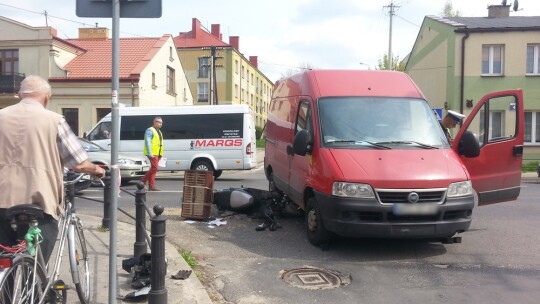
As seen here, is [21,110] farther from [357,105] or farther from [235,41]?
[235,41]

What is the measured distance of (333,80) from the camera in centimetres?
761

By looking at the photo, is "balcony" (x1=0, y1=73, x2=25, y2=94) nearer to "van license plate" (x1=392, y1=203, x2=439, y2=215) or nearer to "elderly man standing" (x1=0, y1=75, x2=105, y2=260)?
"van license plate" (x1=392, y1=203, x2=439, y2=215)

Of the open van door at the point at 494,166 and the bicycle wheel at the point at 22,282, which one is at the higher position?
the open van door at the point at 494,166

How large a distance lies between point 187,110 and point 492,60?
1669 centimetres

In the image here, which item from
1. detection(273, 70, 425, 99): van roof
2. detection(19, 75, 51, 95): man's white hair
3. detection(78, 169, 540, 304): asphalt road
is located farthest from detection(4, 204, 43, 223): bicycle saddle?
detection(273, 70, 425, 99): van roof

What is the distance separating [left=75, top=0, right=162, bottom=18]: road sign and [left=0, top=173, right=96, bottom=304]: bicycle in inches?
55.5

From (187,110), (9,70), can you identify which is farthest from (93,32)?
(187,110)

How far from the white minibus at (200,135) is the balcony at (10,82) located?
15883 millimetres

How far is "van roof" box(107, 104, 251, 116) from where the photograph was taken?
51.9 ft

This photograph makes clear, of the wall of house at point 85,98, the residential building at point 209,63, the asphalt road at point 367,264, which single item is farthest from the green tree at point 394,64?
the asphalt road at point 367,264

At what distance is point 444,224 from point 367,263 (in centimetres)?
104

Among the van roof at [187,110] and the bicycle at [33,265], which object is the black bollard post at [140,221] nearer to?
the bicycle at [33,265]

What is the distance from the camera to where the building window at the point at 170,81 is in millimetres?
34188

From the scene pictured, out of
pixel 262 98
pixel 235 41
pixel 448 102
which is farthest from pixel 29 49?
pixel 262 98
